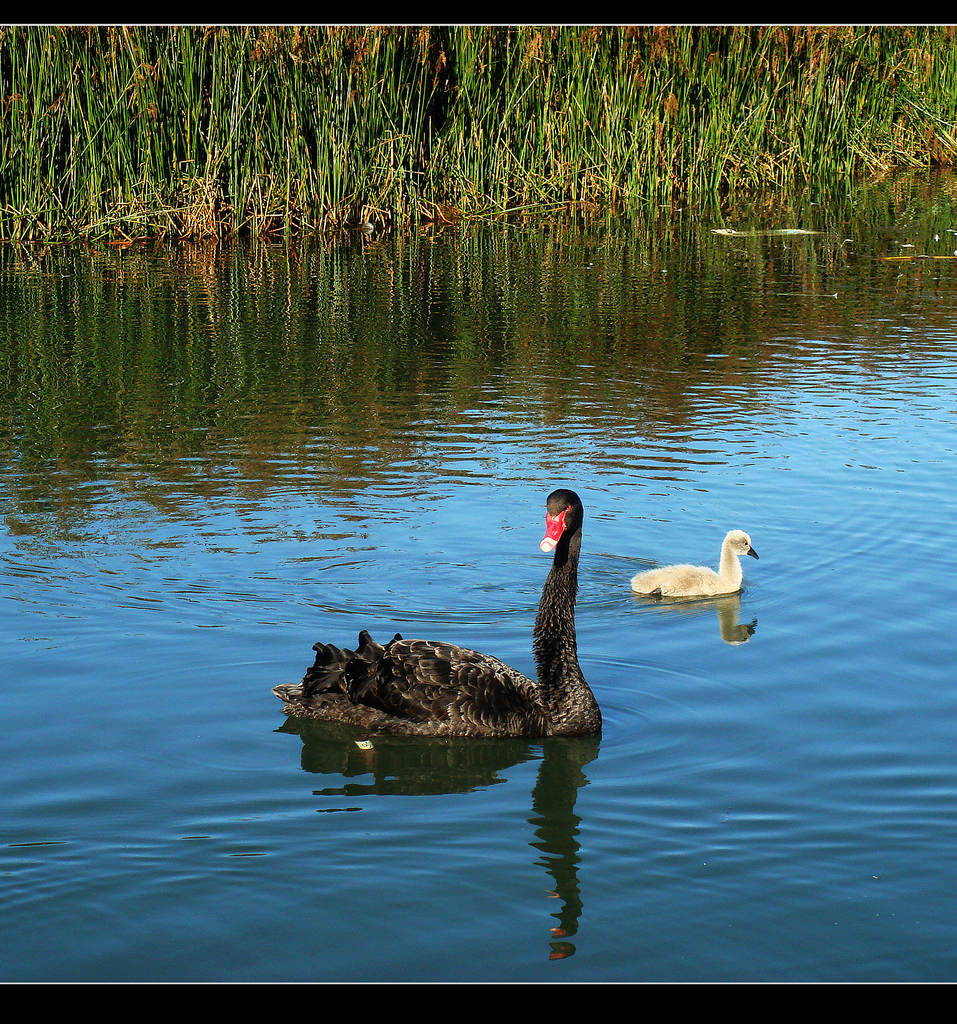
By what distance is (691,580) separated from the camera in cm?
700

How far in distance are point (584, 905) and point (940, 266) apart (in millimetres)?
13868

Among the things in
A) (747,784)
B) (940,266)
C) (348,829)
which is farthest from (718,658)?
(940,266)

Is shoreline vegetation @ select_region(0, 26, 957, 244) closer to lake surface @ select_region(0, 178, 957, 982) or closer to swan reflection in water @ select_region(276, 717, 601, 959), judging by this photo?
lake surface @ select_region(0, 178, 957, 982)

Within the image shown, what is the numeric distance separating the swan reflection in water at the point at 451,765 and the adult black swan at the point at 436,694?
0.05 meters

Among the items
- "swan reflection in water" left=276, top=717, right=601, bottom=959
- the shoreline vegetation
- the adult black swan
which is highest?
the shoreline vegetation

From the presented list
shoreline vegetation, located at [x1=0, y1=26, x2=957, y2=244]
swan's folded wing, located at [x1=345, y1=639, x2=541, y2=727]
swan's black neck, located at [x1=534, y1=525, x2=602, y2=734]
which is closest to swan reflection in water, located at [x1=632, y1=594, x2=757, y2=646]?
swan's black neck, located at [x1=534, y1=525, x2=602, y2=734]

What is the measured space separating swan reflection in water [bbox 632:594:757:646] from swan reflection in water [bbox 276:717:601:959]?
1.38 m

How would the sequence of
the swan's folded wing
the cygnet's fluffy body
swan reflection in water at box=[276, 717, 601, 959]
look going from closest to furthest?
swan reflection in water at box=[276, 717, 601, 959] → the swan's folded wing → the cygnet's fluffy body

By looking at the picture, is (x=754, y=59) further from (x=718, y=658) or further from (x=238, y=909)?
(x=238, y=909)

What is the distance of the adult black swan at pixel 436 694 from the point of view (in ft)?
18.1

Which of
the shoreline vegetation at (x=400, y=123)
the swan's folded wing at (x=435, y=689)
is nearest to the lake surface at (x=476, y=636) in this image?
the swan's folded wing at (x=435, y=689)

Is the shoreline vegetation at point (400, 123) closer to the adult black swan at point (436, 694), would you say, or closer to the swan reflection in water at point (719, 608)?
the swan reflection in water at point (719, 608)

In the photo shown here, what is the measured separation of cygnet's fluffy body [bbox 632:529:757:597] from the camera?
701cm

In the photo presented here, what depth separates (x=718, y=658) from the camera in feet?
20.9
